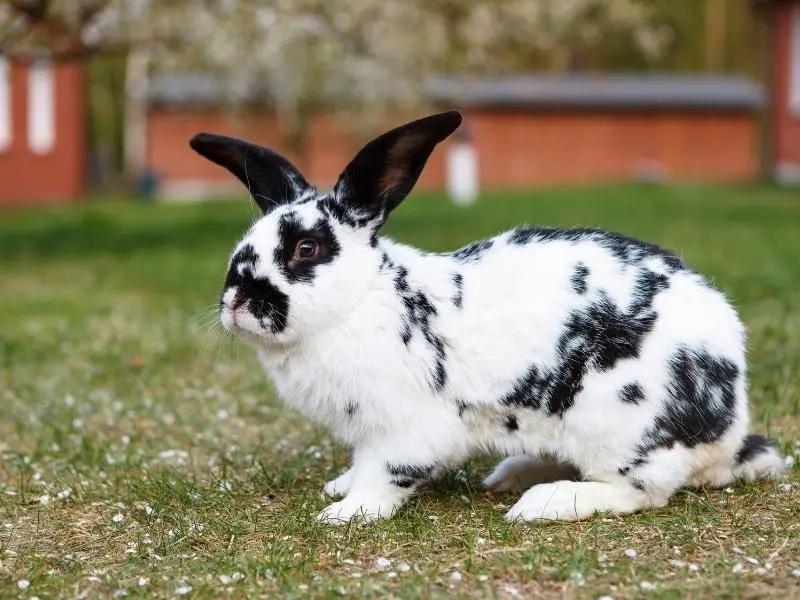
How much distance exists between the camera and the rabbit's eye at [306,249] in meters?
3.75

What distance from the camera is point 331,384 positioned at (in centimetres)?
379

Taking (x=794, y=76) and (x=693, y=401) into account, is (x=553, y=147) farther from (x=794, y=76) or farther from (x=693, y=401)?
(x=693, y=401)

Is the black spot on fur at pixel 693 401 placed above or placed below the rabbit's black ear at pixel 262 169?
below

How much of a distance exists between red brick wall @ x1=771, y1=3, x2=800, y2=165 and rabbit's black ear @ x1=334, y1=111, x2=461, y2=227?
71.5ft

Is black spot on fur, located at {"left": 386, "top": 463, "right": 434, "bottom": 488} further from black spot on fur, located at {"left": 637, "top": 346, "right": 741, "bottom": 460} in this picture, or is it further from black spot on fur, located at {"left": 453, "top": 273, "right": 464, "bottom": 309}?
black spot on fur, located at {"left": 637, "top": 346, "right": 741, "bottom": 460}

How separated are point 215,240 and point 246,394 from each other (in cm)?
821

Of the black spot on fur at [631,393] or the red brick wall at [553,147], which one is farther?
the red brick wall at [553,147]

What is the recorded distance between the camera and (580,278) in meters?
3.87

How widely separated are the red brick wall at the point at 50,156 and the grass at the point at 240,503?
43.6ft

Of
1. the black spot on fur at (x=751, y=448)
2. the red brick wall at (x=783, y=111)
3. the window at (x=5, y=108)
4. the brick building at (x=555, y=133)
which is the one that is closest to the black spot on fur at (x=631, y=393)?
the black spot on fur at (x=751, y=448)

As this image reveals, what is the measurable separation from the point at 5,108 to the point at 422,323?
19.2 meters

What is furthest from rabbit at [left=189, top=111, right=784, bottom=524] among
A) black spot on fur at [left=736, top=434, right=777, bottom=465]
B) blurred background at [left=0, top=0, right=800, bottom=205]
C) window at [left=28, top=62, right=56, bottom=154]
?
window at [left=28, top=62, right=56, bottom=154]

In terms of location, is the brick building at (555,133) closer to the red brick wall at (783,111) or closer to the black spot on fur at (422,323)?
the red brick wall at (783,111)

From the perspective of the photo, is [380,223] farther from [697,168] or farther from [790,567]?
[697,168]
